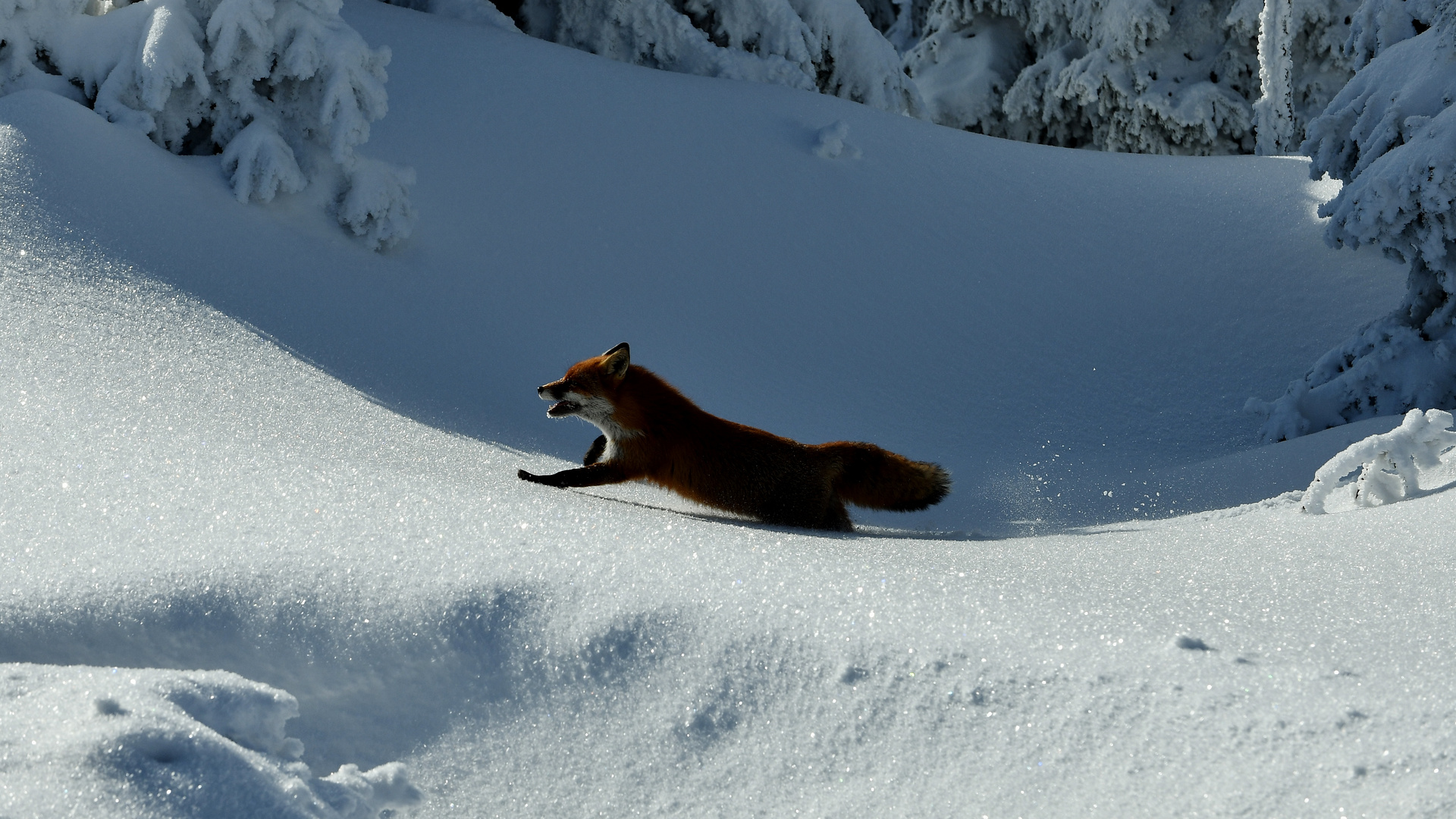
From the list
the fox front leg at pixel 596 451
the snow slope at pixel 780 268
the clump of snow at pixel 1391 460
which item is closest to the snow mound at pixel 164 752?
the fox front leg at pixel 596 451

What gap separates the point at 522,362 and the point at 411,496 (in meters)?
3.35

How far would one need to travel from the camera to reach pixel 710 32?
9617 mm

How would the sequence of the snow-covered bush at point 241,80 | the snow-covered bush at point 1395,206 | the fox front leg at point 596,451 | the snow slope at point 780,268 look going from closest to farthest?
the fox front leg at point 596,451 < the snow-covered bush at point 1395,206 < the snow slope at point 780,268 < the snow-covered bush at point 241,80

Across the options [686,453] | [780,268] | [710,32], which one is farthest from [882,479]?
[710,32]

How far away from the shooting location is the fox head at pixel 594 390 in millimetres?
3678

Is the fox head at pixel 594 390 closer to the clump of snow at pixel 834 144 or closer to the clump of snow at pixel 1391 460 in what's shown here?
the clump of snow at pixel 1391 460

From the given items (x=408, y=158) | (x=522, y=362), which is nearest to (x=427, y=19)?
(x=408, y=158)

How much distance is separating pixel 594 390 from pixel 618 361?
129mm

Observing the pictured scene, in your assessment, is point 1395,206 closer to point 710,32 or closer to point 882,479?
point 882,479

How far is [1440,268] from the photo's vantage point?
5.56 metres

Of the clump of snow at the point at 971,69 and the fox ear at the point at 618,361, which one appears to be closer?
the fox ear at the point at 618,361

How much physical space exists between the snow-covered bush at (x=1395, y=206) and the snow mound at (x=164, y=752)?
5601 mm

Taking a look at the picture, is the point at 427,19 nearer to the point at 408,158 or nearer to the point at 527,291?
the point at 408,158

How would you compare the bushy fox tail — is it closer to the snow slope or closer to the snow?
the snow
